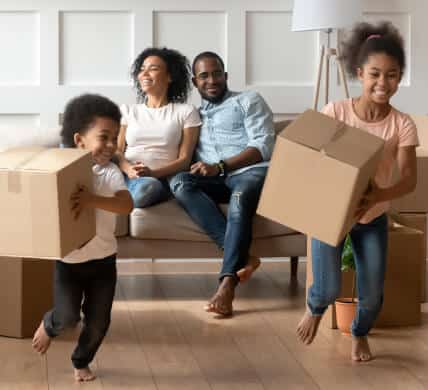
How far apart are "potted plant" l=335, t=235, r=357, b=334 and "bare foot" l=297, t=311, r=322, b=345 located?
43cm

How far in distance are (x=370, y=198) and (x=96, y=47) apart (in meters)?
2.43

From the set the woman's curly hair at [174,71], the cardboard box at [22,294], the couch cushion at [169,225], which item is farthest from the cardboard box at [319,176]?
the woman's curly hair at [174,71]

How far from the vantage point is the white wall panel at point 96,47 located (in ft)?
15.5

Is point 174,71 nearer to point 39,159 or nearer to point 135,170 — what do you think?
point 135,170

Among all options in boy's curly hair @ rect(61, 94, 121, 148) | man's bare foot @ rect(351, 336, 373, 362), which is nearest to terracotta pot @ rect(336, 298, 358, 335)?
man's bare foot @ rect(351, 336, 373, 362)

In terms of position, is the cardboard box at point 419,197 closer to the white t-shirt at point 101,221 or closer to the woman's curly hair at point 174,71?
the woman's curly hair at point 174,71

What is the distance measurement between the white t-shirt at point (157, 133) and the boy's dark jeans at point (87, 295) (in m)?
1.35

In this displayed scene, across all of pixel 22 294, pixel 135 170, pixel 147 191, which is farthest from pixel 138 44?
pixel 22 294

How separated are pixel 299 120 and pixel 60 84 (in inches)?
93.5

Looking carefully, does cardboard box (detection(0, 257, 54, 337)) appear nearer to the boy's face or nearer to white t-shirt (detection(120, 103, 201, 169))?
the boy's face

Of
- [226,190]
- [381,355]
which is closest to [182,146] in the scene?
[226,190]

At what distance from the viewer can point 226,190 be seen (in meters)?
3.96

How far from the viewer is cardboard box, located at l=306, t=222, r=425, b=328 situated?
3467 mm

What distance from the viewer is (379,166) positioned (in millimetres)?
2863
